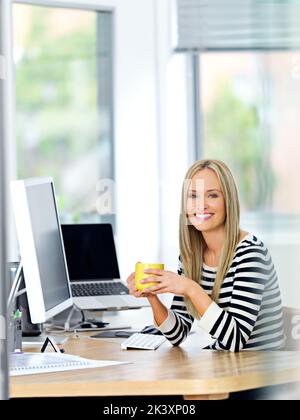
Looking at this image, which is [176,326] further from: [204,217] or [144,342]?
[204,217]

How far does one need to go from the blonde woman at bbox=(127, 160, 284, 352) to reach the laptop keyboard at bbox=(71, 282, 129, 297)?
506 millimetres

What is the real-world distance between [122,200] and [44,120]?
1.92ft

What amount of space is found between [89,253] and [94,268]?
48 mm

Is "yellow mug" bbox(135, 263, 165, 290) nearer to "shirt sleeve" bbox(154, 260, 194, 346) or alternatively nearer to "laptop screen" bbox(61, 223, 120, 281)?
"shirt sleeve" bbox(154, 260, 194, 346)

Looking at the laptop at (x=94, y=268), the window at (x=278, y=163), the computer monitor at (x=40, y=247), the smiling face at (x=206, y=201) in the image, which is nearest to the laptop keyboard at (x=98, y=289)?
the laptop at (x=94, y=268)

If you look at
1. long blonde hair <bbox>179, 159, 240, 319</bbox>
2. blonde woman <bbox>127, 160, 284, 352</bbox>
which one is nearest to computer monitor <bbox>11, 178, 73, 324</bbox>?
blonde woman <bbox>127, 160, 284, 352</bbox>

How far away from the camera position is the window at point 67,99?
11.2ft

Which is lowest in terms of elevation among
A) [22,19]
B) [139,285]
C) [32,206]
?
[139,285]

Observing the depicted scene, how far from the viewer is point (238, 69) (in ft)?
10.5

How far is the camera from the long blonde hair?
183cm

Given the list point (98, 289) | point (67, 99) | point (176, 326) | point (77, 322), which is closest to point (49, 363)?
point (176, 326)

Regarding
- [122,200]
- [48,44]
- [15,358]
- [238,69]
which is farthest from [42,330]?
[48,44]

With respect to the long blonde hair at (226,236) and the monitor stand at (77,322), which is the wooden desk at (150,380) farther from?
the monitor stand at (77,322)
